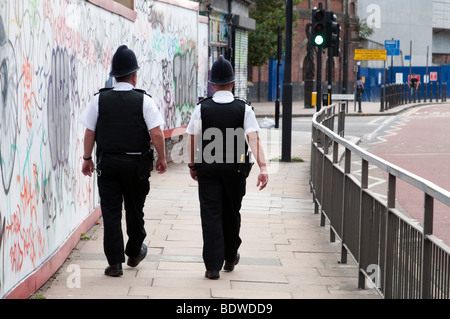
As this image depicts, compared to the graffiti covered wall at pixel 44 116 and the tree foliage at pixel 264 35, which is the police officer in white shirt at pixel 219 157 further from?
the tree foliage at pixel 264 35

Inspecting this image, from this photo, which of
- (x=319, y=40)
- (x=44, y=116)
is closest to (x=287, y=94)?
(x=319, y=40)

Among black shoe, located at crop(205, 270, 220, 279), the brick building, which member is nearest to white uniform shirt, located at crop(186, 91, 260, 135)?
black shoe, located at crop(205, 270, 220, 279)

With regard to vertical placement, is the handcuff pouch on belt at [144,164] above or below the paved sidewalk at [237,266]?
above

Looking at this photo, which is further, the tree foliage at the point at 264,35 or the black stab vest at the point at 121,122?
the tree foliage at the point at 264,35

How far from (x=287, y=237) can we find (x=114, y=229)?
2739mm

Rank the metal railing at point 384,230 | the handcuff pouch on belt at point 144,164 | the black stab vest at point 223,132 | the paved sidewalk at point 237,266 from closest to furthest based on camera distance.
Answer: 1. the metal railing at point 384,230
2. the paved sidewalk at point 237,266
3. the handcuff pouch on belt at point 144,164
4. the black stab vest at point 223,132

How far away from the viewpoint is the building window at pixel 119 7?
385 inches

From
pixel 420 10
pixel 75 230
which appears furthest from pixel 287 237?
pixel 420 10

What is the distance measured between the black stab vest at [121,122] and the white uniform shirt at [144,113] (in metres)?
0.04

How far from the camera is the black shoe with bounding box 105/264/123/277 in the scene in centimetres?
679

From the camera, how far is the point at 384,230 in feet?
18.2

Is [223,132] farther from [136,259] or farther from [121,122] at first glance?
[136,259]

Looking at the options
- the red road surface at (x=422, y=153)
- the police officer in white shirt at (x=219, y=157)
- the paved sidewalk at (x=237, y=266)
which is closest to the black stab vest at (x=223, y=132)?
the police officer in white shirt at (x=219, y=157)

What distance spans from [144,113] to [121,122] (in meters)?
0.19
